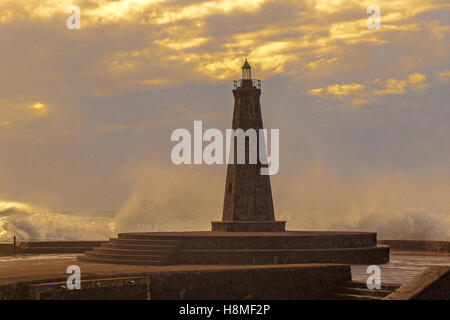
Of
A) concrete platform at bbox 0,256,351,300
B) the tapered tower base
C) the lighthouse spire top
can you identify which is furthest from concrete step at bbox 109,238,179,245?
the lighthouse spire top

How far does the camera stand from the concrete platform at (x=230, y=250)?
21359 mm

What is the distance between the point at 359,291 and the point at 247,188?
34.4ft

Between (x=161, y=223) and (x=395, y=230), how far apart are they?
38422 mm

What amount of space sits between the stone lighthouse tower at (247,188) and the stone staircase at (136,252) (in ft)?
16.5

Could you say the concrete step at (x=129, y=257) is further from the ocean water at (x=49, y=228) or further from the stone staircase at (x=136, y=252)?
the ocean water at (x=49, y=228)

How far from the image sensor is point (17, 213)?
91.5 meters

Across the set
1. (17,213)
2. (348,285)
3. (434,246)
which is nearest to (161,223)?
(17,213)

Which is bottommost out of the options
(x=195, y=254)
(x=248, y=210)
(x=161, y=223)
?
(x=195, y=254)

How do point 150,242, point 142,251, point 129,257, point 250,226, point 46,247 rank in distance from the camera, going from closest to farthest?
point 129,257 → point 142,251 → point 150,242 → point 250,226 → point 46,247

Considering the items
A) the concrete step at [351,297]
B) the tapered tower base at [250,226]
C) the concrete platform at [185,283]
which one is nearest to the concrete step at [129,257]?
the concrete platform at [185,283]

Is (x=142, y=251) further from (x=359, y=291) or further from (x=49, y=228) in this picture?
(x=49, y=228)

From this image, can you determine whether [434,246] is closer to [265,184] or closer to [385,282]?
[265,184]

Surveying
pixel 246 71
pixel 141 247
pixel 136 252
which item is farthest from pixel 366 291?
pixel 246 71

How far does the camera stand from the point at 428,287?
14.5 metres
